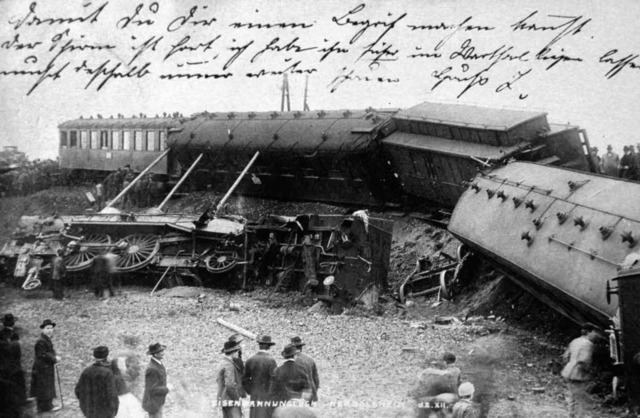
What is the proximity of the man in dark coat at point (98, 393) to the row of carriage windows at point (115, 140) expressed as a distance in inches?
702

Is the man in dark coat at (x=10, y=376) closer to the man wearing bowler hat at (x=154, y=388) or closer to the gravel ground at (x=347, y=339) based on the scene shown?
the gravel ground at (x=347, y=339)

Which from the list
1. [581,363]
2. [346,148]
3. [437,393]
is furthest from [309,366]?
[346,148]

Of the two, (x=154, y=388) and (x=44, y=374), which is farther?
(x=44, y=374)

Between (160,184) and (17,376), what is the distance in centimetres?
1619

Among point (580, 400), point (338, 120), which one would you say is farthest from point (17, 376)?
point (338, 120)

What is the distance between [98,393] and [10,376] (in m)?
1.81

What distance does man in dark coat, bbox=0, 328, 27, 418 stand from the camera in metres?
6.68

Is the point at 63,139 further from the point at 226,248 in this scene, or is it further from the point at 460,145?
the point at 460,145

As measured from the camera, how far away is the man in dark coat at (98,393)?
557cm

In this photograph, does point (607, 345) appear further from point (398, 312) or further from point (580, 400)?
point (398, 312)

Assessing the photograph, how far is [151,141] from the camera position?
A: 23172 mm

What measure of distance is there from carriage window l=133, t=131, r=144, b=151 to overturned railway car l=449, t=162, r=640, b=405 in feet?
53.0

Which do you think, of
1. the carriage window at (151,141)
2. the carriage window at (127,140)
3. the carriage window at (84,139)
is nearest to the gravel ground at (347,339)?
the carriage window at (151,141)

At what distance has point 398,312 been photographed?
37.6ft
